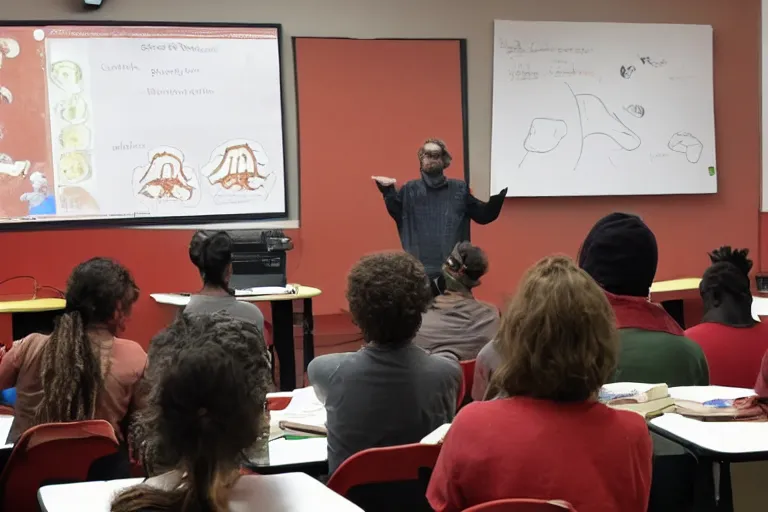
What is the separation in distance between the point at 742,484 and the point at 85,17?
459cm

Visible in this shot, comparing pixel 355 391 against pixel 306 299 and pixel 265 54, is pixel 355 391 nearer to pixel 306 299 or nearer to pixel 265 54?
pixel 306 299

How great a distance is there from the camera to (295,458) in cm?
174

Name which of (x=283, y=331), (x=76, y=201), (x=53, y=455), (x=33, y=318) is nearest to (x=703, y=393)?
(x=53, y=455)

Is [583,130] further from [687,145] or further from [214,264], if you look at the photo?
[214,264]

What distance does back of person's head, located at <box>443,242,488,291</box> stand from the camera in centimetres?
315

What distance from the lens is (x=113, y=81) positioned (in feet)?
16.2

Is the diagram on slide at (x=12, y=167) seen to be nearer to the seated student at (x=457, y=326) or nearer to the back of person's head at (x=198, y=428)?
the seated student at (x=457, y=326)

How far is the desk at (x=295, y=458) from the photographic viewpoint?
5.42 ft

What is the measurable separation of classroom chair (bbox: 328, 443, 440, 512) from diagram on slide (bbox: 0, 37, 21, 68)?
4.34 meters

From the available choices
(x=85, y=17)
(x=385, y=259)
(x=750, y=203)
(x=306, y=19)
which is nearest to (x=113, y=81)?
(x=85, y=17)

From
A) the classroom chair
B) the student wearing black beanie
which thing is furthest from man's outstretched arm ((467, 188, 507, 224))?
the classroom chair

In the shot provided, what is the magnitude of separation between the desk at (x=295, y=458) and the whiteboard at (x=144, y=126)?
3423 millimetres

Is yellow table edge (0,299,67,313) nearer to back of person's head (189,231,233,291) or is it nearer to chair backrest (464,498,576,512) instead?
back of person's head (189,231,233,291)

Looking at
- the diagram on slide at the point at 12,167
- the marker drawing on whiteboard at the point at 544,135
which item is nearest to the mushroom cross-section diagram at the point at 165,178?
the diagram on slide at the point at 12,167
